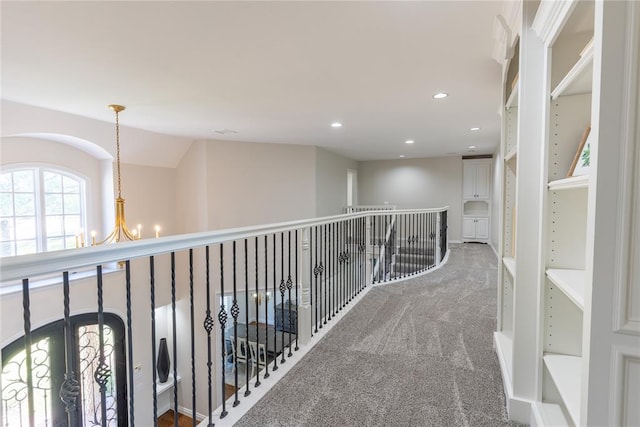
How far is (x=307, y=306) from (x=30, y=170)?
4.39 m

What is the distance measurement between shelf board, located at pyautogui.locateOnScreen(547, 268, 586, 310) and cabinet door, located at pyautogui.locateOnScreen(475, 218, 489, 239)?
7.39 m

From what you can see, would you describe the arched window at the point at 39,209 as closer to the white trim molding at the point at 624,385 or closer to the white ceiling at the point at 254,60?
the white ceiling at the point at 254,60

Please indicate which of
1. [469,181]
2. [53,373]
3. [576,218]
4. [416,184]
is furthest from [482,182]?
[53,373]

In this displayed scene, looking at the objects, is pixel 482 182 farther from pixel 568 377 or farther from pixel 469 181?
pixel 568 377

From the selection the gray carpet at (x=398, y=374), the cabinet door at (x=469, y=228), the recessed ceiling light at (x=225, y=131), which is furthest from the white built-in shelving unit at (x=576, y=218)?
the cabinet door at (x=469, y=228)

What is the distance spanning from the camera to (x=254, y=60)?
245 centimetres

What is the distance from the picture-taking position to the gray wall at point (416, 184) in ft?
27.1

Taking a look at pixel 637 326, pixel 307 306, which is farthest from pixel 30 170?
pixel 637 326

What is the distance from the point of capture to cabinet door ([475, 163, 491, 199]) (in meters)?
7.83

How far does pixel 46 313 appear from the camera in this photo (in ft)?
13.0

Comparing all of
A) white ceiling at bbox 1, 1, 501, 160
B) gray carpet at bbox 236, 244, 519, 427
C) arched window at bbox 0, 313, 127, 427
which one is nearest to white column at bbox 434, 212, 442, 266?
white ceiling at bbox 1, 1, 501, 160

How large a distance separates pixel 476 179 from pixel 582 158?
747 centimetres

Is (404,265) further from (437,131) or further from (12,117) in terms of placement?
(12,117)

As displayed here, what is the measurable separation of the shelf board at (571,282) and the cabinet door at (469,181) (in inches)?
291
